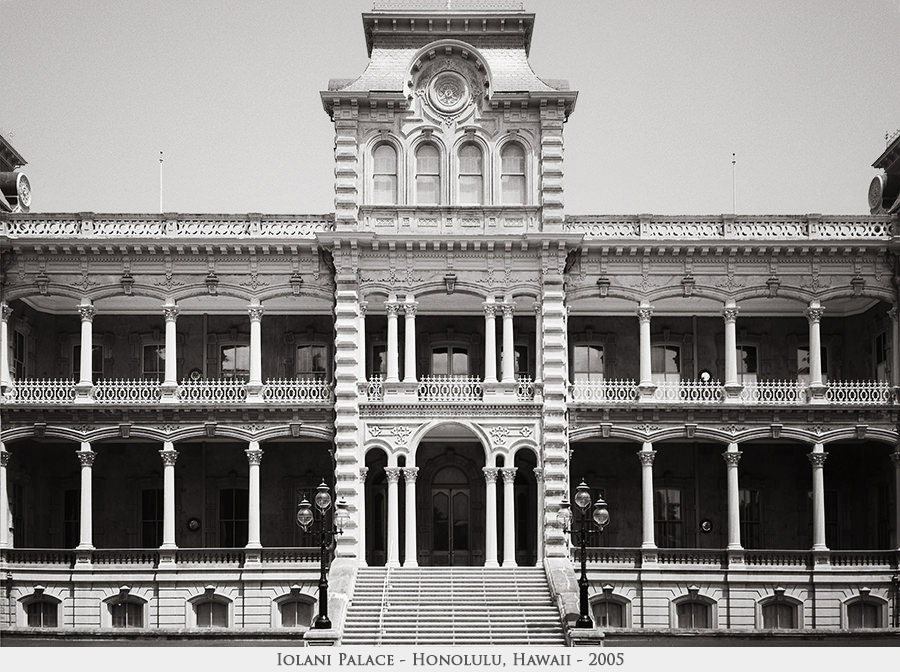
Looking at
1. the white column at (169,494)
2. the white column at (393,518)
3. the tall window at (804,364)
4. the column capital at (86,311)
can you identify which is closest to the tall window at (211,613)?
the white column at (169,494)

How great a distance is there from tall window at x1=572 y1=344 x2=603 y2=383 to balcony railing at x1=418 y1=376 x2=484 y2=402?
4.24 meters

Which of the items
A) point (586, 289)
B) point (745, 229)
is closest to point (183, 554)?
point (586, 289)

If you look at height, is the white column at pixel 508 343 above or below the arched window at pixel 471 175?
below

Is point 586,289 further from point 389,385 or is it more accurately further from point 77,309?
point 77,309

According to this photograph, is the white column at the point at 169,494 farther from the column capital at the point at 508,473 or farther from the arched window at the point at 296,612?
the column capital at the point at 508,473

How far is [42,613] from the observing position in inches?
1687

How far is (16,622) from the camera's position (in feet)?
140

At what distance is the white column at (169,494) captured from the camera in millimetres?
43000

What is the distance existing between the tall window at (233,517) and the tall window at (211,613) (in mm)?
3174

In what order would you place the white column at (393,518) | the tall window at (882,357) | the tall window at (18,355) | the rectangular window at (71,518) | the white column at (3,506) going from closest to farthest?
the white column at (393,518)
the white column at (3,506)
the tall window at (882,357)
the tall window at (18,355)
the rectangular window at (71,518)

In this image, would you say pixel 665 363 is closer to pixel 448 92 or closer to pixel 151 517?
pixel 448 92

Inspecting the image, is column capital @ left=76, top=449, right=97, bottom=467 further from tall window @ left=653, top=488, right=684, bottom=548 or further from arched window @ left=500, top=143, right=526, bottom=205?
tall window @ left=653, top=488, right=684, bottom=548

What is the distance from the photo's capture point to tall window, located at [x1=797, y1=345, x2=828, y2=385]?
1839 inches
